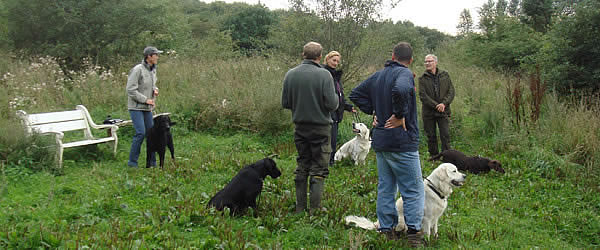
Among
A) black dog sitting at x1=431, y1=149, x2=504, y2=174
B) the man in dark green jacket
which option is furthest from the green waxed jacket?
black dog sitting at x1=431, y1=149, x2=504, y2=174

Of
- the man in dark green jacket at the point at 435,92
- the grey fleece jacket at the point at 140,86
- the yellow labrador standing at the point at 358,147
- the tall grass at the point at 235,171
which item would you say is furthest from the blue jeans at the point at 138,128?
the man in dark green jacket at the point at 435,92

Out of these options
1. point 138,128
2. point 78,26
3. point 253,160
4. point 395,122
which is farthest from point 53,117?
point 78,26

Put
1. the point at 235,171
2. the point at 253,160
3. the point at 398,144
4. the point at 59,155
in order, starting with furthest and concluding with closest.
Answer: the point at 253,160
the point at 235,171
the point at 59,155
the point at 398,144

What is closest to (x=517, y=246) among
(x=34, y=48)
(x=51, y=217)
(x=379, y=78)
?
(x=379, y=78)

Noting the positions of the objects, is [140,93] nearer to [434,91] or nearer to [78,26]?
[434,91]

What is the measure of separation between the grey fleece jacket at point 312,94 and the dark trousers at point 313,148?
10 cm

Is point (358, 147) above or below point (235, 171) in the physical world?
above

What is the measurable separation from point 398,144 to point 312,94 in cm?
125

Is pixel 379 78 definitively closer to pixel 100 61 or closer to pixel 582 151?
pixel 582 151

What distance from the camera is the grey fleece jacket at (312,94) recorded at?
4836 mm

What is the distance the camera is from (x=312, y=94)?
4.83 m

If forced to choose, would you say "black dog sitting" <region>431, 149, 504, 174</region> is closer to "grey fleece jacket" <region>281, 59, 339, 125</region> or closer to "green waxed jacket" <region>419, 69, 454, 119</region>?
"green waxed jacket" <region>419, 69, 454, 119</region>

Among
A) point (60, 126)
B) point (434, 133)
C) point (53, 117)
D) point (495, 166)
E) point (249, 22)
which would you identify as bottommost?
point (495, 166)

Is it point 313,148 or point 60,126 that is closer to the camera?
point 313,148
